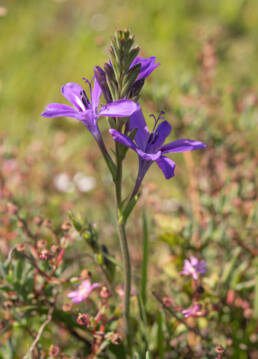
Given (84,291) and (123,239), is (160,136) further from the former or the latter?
(84,291)

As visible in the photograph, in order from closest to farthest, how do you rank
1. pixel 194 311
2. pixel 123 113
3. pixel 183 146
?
pixel 123 113
pixel 183 146
pixel 194 311

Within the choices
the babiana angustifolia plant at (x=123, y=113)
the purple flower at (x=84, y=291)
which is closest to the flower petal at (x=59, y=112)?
the babiana angustifolia plant at (x=123, y=113)

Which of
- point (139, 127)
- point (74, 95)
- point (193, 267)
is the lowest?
point (193, 267)

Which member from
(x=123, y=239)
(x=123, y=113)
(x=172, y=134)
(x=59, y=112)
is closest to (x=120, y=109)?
(x=123, y=113)

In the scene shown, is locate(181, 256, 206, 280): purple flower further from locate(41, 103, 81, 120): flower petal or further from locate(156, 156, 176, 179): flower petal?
locate(41, 103, 81, 120): flower petal

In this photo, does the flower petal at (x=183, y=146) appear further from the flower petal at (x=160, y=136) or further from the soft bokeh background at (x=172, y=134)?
the soft bokeh background at (x=172, y=134)

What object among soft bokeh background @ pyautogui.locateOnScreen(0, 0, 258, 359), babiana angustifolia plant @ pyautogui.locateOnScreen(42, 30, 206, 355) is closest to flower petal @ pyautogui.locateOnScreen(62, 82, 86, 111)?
babiana angustifolia plant @ pyautogui.locateOnScreen(42, 30, 206, 355)

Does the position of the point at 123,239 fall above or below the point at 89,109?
below
